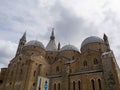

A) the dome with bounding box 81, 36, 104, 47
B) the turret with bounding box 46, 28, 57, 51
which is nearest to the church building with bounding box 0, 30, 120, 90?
the dome with bounding box 81, 36, 104, 47

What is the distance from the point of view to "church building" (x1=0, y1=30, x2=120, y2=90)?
22.1 m

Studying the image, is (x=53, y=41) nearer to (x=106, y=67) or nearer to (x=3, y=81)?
(x=3, y=81)

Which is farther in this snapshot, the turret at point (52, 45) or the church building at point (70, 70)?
the turret at point (52, 45)

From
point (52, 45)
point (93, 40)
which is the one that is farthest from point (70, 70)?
point (52, 45)

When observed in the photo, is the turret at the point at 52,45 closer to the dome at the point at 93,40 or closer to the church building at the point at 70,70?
the church building at the point at 70,70

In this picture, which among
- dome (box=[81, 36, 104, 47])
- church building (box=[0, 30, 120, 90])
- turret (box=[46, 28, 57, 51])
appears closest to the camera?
church building (box=[0, 30, 120, 90])

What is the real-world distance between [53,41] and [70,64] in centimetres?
1965

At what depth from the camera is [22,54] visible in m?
31.0

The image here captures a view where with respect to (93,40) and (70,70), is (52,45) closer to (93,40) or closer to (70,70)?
(93,40)

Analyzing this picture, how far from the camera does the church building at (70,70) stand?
2206 centimetres

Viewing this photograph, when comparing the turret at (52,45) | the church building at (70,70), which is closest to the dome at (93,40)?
the church building at (70,70)

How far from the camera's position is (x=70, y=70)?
2752cm

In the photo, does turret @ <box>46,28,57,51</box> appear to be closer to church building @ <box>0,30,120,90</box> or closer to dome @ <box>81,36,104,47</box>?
church building @ <box>0,30,120,90</box>

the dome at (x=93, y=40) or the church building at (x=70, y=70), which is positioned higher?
the dome at (x=93, y=40)
